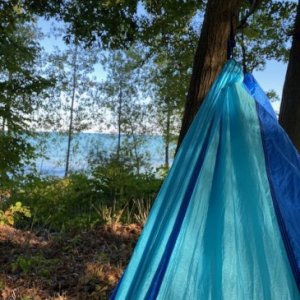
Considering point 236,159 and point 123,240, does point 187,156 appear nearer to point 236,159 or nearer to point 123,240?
point 236,159

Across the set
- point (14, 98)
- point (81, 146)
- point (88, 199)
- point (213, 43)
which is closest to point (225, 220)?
point (213, 43)

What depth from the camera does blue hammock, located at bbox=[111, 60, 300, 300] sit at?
1.55 metres

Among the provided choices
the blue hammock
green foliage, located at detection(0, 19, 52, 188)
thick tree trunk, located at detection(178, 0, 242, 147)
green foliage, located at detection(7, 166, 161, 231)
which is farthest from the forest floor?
thick tree trunk, located at detection(178, 0, 242, 147)

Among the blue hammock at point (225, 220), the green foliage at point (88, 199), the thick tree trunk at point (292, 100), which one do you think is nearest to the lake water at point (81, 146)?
the green foliage at point (88, 199)

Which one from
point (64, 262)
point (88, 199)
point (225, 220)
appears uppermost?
point (225, 220)

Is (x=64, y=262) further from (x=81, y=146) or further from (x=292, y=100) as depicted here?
(x=81, y=146)

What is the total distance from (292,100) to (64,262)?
2.44 m

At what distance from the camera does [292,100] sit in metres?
3.62

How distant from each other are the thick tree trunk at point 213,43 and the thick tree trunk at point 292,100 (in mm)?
1516

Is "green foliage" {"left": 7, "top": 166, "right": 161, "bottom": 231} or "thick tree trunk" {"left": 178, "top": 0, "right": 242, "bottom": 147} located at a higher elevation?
"thick tree trunk" {"left": 178, "top": 0, "right": 242, "bottom": 147}

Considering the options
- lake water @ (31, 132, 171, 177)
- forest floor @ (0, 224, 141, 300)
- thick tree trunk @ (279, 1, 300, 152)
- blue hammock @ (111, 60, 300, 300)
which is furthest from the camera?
lake water @ (31, 132, 171, 177)

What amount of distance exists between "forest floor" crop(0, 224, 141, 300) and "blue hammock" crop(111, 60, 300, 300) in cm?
134

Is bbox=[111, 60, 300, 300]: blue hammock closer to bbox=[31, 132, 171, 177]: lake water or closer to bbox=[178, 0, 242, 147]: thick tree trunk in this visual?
bbox=[178, 0, 242, 147]: thick tree trunk

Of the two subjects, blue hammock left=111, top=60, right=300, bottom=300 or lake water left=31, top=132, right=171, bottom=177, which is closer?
blue hammock left=111, top=60, right=300, bottom=300
